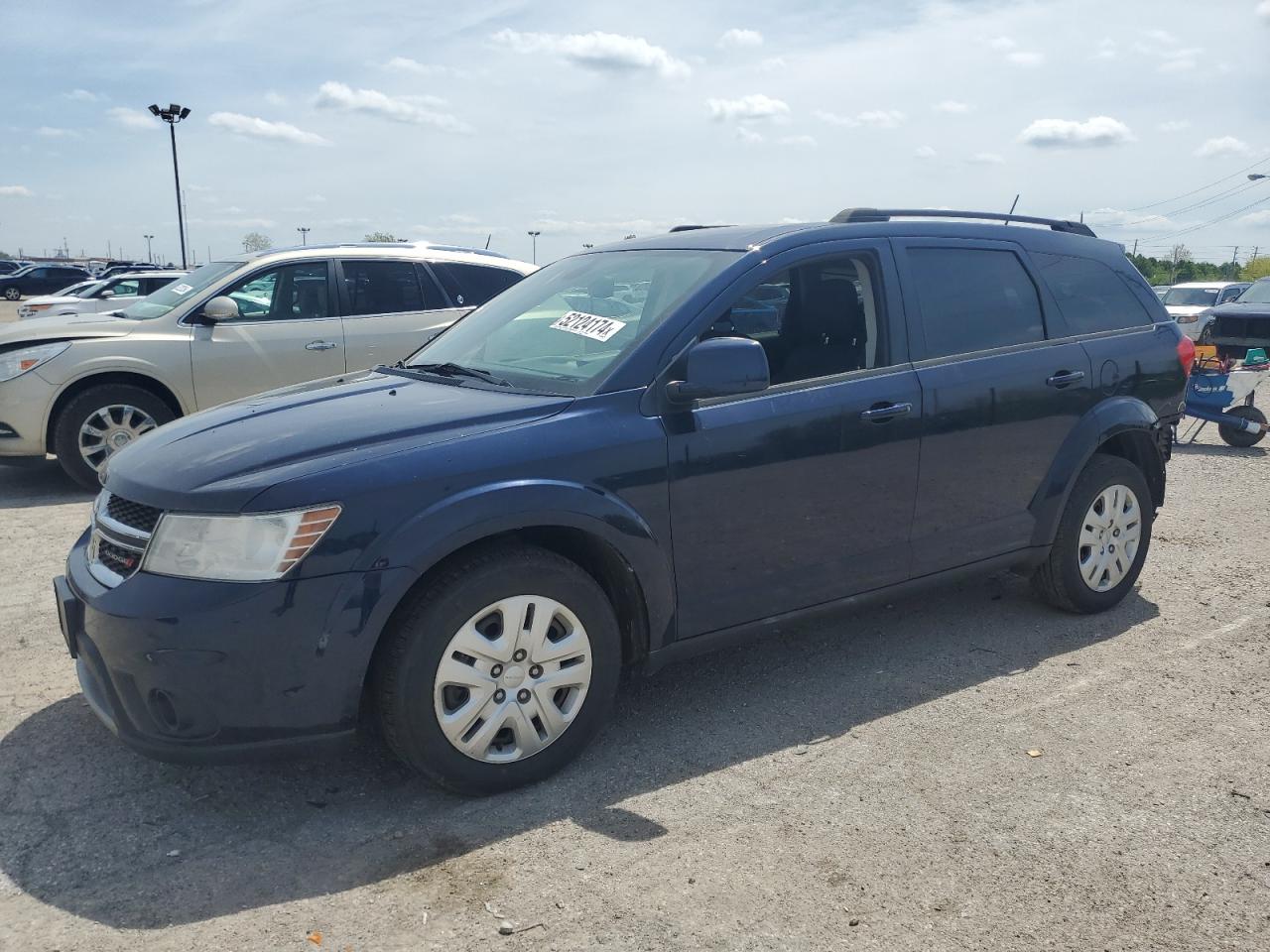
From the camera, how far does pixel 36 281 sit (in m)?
44.4

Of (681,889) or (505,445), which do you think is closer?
(681,889)

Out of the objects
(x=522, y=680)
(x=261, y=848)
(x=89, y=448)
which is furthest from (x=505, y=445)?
(x=89, y=448)

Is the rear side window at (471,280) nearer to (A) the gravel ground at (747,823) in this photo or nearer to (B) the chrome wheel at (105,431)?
(B) the chrome wheel at (105,431)

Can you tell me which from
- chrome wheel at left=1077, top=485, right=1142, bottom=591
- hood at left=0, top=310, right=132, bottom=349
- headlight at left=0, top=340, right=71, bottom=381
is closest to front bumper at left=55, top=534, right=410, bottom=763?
chrome wheel at left=1077, top=485, right=1142, bottom=591

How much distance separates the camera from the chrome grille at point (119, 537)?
3.15 m

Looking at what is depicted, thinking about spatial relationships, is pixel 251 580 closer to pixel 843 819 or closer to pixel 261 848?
pixel 261 848

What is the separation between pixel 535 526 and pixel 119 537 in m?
1.25

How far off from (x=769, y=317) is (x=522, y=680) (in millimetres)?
1670

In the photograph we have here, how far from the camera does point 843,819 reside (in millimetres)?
3258

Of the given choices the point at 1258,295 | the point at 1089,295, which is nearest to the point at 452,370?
the point at 1089,295

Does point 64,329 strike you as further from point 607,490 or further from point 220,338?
point 607,490

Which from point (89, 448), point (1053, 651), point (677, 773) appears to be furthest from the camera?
point (89, 448)

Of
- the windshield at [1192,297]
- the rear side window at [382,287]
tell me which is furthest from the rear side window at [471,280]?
the windshield at [1192,297]

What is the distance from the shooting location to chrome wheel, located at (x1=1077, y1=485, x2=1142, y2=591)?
197 inches
